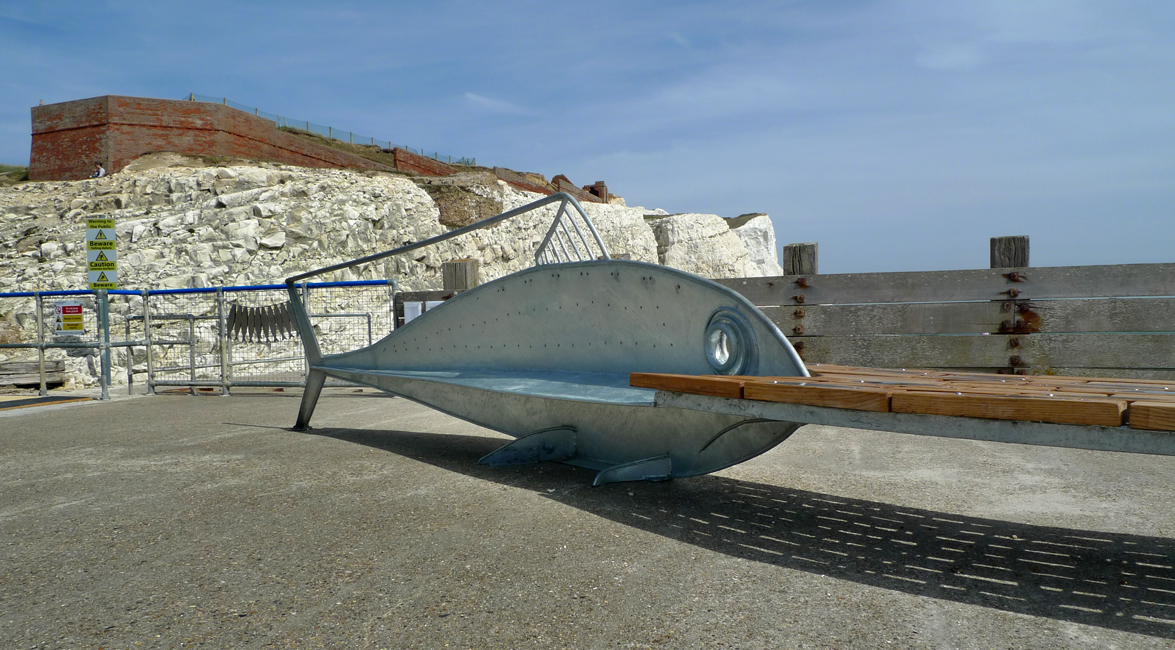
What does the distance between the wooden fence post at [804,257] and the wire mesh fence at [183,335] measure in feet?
16.5

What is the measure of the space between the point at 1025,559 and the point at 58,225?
28.3 m

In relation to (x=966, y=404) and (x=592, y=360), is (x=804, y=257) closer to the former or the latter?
(x=592, y=360)

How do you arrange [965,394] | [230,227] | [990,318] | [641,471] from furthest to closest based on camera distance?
[230,227] < [990,318] < [641,471] < [965,394]

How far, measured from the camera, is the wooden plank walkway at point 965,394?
1.77m

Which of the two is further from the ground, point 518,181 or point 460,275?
point 518,181

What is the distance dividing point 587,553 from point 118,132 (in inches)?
1234

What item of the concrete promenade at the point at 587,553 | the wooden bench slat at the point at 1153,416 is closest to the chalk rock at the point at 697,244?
the concrete promenade at the point at 587,553

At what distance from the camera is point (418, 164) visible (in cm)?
3759

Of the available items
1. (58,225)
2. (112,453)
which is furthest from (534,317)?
(58,225)

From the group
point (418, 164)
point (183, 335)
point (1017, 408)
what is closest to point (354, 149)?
point (418, 164)

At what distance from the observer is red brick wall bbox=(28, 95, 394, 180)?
2655cm

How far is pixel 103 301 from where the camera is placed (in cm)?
925

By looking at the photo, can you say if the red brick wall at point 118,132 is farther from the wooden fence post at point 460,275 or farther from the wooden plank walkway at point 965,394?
the wooden plank walkway at point 965,394

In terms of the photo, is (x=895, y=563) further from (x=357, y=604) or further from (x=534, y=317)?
(x=534, y=317)
